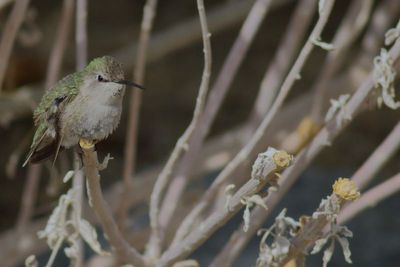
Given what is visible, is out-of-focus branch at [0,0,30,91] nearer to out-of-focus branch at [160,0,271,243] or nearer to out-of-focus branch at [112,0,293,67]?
out-of-focus branch at [160,0,271,243]

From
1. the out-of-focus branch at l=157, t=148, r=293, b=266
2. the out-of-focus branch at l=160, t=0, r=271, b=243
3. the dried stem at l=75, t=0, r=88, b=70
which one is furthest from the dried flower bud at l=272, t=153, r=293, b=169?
the dried stem at l=75, t=0, r=88, b=70

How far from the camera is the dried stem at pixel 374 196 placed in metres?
1.55

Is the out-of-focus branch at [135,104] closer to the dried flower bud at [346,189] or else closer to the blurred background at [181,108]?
the dried flower bud at [346,189]

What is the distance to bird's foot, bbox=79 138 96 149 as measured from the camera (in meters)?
1.18

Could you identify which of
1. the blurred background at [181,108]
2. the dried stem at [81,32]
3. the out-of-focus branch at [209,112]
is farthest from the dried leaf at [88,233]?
the blurred background at [181,108]

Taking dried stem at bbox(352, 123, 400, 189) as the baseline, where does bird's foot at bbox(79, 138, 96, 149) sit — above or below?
above

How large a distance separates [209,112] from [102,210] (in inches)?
20.4

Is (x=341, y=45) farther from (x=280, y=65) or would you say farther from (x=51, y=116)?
(x=51, y=116)

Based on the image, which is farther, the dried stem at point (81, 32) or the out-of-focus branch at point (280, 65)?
the out-of-focus branch at point (280, 65)

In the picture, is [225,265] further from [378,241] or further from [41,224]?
[378,241]

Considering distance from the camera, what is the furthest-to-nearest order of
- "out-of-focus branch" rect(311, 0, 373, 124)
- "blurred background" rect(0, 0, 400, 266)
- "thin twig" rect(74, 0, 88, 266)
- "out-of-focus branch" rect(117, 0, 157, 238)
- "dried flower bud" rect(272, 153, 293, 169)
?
"blurred background" rect(0, 0, 400, 266), "out-of-focus branch" rect(311, 0, 373, 124), "out-of-focus branch" rect(117, 0, 157, 238), "thin twig" rect(74, 0, 88, 266), "dried flower bud" rect(272, 153, 293, 169)

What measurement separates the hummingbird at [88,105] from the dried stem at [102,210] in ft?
0.10

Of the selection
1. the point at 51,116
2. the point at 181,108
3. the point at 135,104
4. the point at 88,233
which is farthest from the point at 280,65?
the point at 181,108

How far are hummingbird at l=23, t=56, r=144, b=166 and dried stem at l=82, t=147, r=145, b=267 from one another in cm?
3
